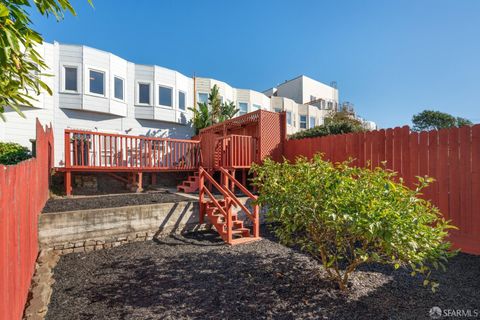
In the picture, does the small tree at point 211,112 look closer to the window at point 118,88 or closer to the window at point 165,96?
the window at point 165,96

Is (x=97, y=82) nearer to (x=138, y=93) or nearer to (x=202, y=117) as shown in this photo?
(x=138, y=93)

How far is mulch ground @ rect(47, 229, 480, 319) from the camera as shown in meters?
2.66

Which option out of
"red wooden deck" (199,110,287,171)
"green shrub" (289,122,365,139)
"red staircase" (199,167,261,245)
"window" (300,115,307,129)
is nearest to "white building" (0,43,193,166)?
"red wooden deck" (199,110,287,171)

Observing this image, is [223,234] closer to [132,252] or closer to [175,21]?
[132,252]

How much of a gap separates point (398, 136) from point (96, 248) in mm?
7124

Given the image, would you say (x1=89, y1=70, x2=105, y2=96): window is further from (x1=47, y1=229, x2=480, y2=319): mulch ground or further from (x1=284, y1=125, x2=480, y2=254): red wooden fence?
(x1=284, y1=125, x2=480, y2=254): red wooden fence

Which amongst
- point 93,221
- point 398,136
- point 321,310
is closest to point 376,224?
point 321,310

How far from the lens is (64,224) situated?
457cm

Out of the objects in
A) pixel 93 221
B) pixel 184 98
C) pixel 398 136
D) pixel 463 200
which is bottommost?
pixel 93 221

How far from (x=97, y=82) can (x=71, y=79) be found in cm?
110

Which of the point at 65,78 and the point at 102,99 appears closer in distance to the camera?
the point at 65,78

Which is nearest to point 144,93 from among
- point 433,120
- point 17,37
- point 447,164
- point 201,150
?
point 201,150

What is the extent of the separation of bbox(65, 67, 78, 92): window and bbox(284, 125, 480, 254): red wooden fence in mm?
13028

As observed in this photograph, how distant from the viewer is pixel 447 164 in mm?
4543
